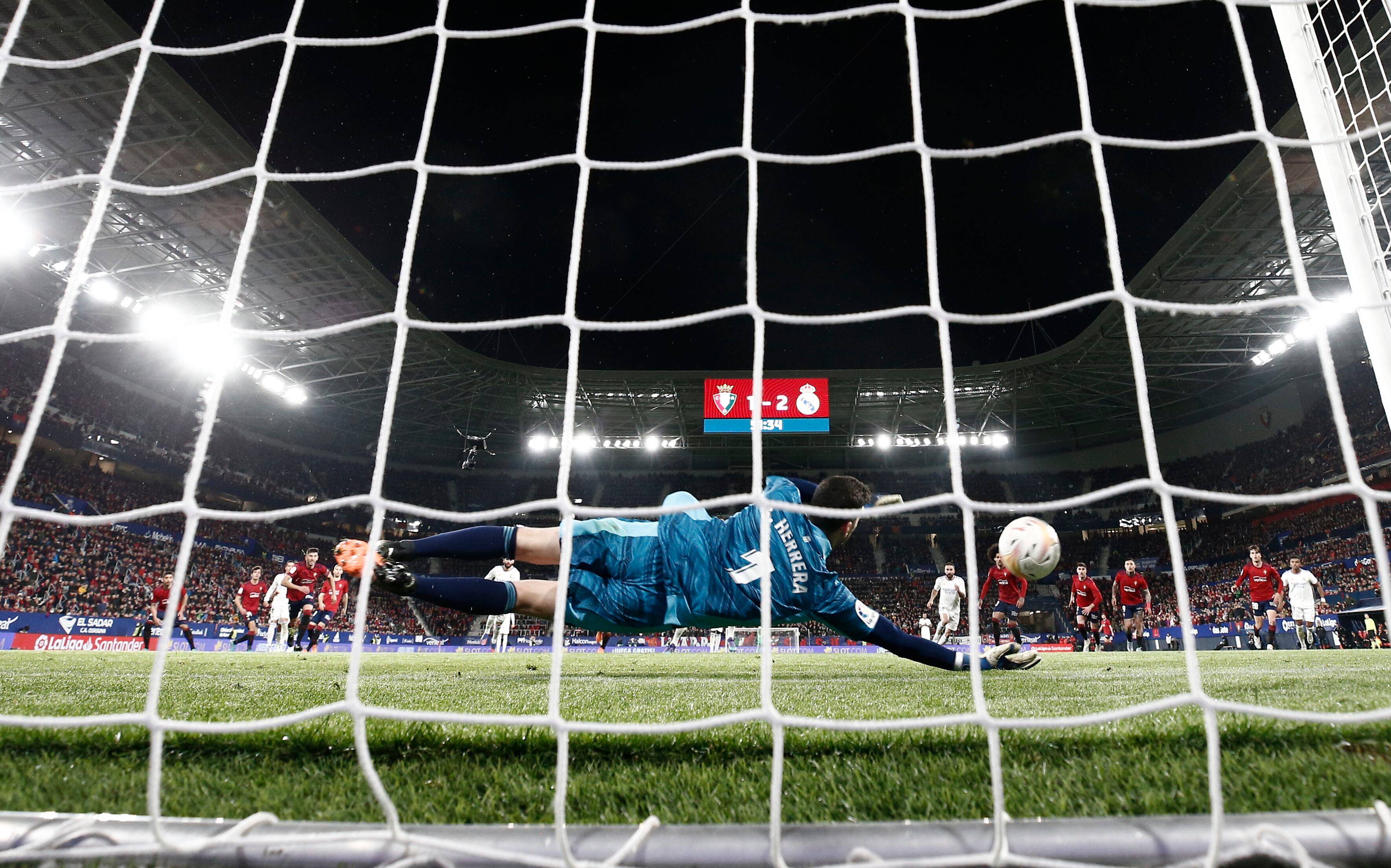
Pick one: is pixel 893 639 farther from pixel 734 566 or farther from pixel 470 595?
pixel 470 595

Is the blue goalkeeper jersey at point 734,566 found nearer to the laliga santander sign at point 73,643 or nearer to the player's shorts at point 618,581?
the player's shorts at point 618,581

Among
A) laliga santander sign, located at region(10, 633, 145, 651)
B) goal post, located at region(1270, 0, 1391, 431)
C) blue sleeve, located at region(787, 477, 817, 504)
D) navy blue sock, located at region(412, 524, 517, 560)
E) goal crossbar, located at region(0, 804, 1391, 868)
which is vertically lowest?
laliga santander sign, located at region(10, 633, 145, 651)

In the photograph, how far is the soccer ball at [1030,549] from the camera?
4.73 m

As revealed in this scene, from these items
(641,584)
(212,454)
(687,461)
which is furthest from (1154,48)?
(212,454)

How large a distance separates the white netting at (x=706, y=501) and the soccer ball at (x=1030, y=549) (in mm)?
2459

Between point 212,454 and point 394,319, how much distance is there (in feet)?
85.0

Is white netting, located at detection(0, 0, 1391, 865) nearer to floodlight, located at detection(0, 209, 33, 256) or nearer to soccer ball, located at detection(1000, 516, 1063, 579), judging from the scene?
soccer ball, located at detection(1000, 516, 1063, 579)

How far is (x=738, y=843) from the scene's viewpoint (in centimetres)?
114

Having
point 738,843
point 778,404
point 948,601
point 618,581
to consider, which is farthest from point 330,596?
point 778,404

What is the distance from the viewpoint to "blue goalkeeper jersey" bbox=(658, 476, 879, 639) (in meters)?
3.24

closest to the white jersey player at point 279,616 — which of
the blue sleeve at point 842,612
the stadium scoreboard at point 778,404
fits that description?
the blue sleeve at point 842,612

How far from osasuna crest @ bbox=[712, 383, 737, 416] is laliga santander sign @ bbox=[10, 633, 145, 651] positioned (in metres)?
14.4

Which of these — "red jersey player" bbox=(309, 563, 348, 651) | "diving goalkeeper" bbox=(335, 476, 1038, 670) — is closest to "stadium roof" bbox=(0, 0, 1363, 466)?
"red jersey player" bbox=(309, 563, 348, 651)

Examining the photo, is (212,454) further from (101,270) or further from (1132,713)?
(1132,713)
